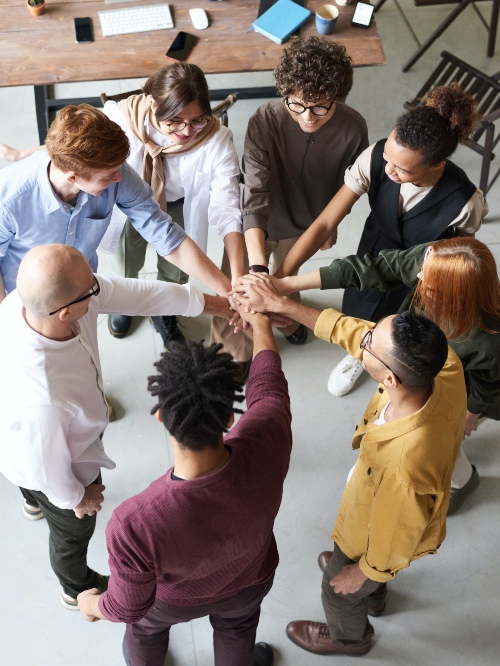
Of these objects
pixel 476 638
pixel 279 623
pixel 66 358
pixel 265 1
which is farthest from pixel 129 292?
pixel 265 1

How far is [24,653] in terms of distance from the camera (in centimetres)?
249

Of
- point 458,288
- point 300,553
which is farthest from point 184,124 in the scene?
point 300,553

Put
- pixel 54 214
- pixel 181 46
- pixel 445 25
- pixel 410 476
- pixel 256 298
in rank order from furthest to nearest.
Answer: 1. pixel 445 25
2. pixel 181 46
3. pixel 256 298
4. pixel 54 214
5. pixel 410 476

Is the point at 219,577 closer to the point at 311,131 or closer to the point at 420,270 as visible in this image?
the point at 420,270

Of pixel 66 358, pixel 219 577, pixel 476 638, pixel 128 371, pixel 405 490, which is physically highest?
pixel 66 358

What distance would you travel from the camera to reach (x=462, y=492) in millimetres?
2875

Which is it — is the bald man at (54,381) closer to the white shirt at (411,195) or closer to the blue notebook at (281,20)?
the white shirt at (411,195)

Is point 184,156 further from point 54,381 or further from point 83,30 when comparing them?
point 83,30

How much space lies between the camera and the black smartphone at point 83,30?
361 centimetres

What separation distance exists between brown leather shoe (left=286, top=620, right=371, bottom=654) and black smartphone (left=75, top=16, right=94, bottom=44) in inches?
121

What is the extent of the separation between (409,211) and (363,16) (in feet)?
5.99

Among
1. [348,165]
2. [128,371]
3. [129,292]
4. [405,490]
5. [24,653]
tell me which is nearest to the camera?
[405,490]

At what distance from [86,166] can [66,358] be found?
60cm

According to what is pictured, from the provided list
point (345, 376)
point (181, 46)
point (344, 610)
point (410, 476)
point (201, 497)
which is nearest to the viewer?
point (201, 497)
